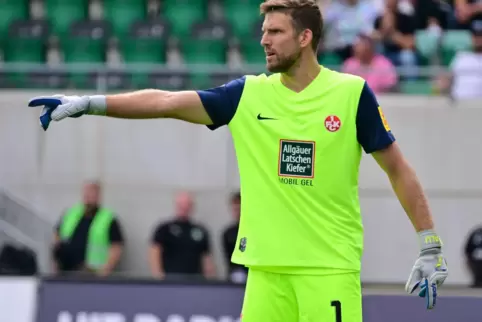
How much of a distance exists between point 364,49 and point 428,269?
7159 mm

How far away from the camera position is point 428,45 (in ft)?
41.3

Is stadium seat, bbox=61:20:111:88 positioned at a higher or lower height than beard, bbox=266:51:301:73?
higher

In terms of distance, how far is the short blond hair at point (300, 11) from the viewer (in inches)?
197

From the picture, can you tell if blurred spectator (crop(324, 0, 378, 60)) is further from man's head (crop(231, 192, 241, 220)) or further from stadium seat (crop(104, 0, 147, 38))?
stadium seat (crop(104, 0, 147, 38))

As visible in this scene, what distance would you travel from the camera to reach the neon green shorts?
15.8ft

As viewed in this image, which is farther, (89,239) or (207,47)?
(207,47)

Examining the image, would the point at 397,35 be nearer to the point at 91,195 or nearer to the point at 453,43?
the point at 453,43

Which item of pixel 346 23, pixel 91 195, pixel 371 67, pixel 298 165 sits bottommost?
pixel 91 195

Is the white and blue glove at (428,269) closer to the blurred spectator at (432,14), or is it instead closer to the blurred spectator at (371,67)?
the blurred spectator at (371,67)

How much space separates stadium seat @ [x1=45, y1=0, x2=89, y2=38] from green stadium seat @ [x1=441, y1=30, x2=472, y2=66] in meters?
4.74

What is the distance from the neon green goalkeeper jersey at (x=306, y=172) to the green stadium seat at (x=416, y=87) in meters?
7.38

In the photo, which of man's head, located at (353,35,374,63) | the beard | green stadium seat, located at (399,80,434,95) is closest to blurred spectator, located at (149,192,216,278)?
man's head, located at (353,35,374,63)

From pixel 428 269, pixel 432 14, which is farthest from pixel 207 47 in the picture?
pixel 428 269

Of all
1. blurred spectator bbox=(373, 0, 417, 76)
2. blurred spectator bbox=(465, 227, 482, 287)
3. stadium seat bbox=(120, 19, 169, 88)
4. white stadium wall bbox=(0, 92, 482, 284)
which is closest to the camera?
blurred spectator bbox=(465, 227, 482, 287)
